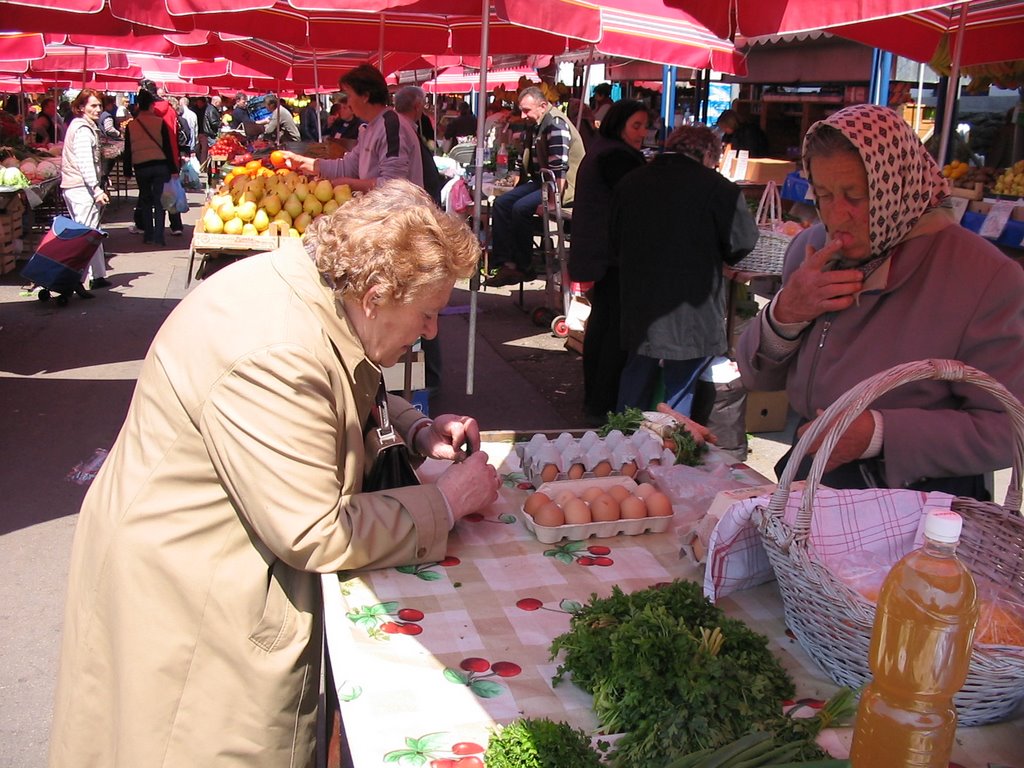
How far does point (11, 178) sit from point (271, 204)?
7135 mm

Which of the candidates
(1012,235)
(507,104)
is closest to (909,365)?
(1012,235)

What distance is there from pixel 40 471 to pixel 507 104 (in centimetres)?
1595

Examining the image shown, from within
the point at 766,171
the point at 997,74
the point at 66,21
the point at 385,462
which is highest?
the point at 66,21

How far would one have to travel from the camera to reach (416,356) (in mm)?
5422

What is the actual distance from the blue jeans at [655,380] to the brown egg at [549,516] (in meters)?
3.08

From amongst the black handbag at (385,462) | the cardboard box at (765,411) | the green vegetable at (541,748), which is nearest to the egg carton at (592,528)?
the black handbag at (385,462)

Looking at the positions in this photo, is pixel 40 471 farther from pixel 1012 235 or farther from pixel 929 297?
pixel 1012 235

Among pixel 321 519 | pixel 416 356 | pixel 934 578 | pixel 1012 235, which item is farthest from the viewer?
pixel 1012 235

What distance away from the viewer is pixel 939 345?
1.99 metres

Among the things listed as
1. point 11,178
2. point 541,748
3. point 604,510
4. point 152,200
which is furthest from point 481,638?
point 152,200

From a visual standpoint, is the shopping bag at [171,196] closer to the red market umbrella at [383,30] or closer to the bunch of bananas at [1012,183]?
the red market umbrella at [383,30]

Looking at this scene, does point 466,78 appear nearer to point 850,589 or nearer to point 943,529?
point 850,589

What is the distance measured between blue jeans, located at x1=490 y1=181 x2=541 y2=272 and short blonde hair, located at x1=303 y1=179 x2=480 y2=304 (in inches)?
291

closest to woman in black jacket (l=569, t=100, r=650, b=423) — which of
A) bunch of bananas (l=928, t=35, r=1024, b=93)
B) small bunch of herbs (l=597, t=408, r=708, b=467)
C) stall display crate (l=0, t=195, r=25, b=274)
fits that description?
bunch of bananas (l=928, t=35, r=1024, b=93)
